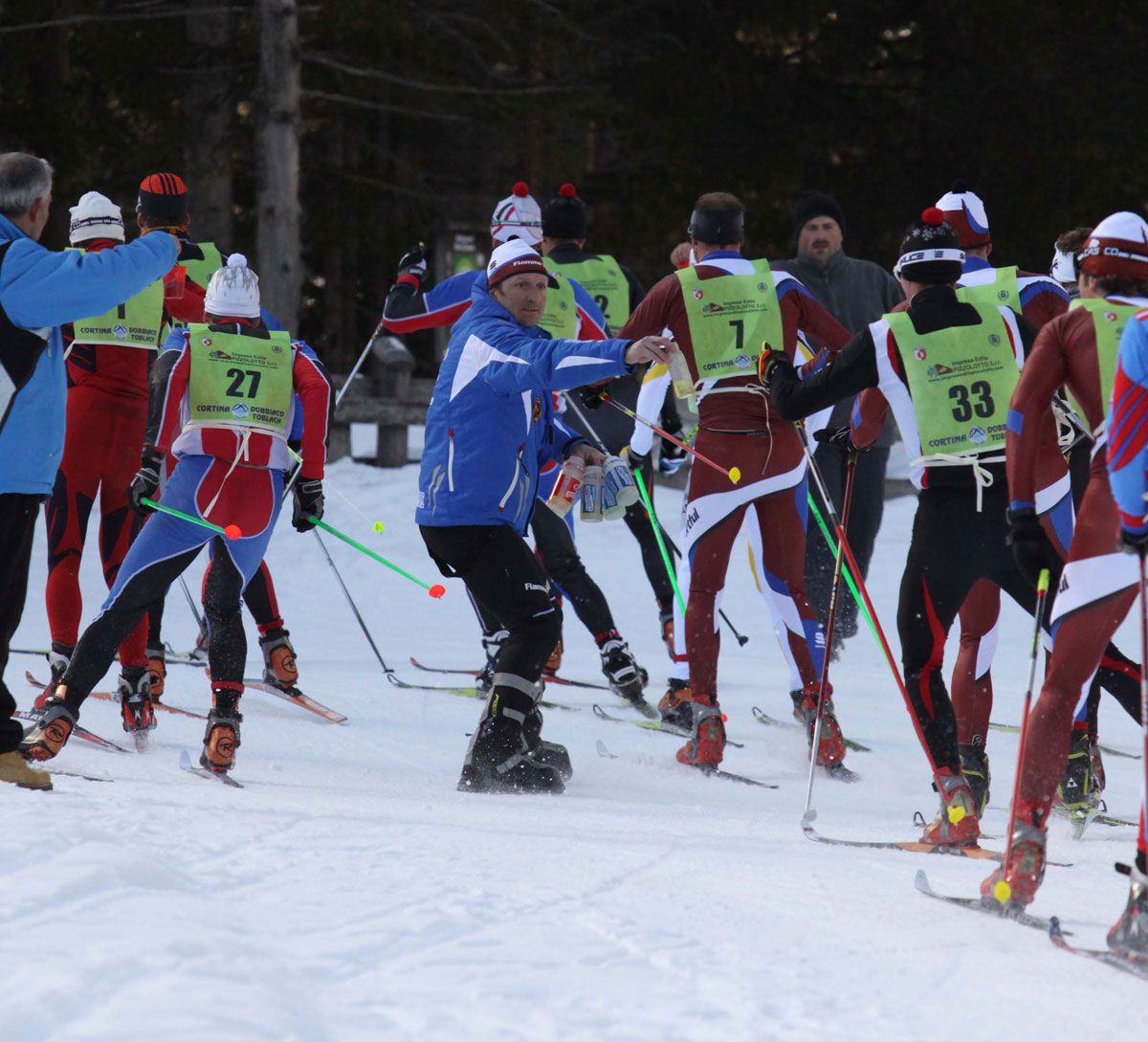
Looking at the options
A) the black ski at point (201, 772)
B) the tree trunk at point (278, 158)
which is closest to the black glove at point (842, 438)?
the black ski at point (201, 772)

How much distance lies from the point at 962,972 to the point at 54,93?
1282 cm

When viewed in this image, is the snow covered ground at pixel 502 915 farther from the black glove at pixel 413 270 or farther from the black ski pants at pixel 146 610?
the black glove at pixel 413 270

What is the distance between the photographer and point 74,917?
351cm

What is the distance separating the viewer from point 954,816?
193 inches

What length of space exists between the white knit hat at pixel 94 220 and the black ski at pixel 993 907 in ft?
13.6

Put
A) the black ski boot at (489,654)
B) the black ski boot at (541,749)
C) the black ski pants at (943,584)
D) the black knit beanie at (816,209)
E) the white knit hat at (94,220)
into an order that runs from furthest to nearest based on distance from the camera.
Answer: the black knit beanie at (816,209), the black ski boot at (489,654), the white knit hat at (94,220), the black ski boot at (541,749), the black ski pants at (943,584)

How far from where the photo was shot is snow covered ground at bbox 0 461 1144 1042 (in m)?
3.16

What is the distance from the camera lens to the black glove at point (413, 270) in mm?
7449

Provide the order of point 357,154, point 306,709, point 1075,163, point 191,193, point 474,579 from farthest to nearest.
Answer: point 357,154
point 1075,163
point 191,193
point 306,709
point 474,579

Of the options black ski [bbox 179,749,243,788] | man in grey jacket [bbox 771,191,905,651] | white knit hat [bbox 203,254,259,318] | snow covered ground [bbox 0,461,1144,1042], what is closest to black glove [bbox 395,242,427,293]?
white knit hat [bbox 203,254,259,318]

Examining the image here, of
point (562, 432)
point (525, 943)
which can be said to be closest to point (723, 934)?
point (525, 943)

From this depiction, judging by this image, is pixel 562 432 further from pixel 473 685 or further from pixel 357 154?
pixel 357 154

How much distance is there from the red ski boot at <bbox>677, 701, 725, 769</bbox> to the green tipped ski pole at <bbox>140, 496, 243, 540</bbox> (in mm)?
1787

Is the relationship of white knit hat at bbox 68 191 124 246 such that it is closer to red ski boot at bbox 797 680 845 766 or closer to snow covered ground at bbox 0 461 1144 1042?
snow covered ground at bbox 0 461 1144 1042
